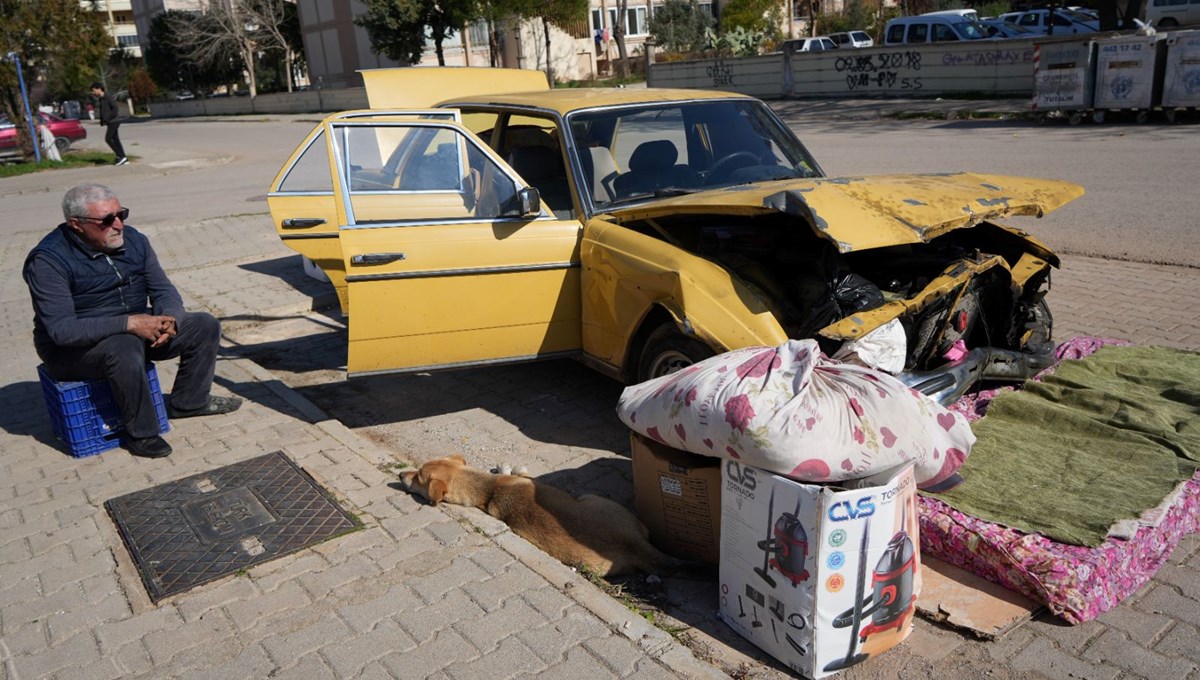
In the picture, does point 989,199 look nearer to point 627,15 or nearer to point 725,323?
point 725,323

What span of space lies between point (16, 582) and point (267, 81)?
2461 inches

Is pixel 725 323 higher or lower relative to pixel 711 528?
higher

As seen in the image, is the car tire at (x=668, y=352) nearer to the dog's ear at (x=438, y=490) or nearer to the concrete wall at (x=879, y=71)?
the dog's ear at (x=438, y=490)

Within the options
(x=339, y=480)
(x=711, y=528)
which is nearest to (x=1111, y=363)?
(x=711, y=528)

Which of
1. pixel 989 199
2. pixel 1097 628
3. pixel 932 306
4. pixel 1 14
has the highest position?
pixel 1 14

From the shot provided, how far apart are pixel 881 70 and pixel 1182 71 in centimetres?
1069

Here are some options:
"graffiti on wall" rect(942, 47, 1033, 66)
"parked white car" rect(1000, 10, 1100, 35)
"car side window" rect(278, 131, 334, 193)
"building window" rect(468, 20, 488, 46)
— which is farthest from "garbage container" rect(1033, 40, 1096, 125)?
"building window" rect(468, 20, 488, 46)

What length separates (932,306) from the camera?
453cm

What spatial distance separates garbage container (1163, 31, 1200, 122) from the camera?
1573cm

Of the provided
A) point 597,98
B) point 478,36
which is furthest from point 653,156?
point 478,36

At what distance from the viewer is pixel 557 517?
4.09m

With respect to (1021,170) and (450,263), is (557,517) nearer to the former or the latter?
(450,263)

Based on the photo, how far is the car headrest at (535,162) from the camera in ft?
20.5

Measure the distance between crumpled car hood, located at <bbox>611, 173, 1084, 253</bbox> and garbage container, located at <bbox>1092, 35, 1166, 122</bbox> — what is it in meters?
13.8
